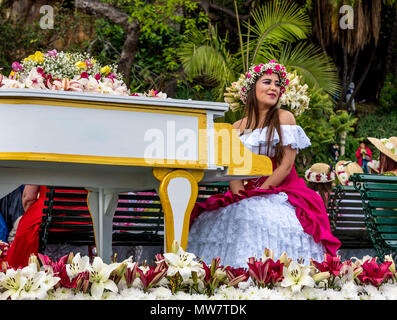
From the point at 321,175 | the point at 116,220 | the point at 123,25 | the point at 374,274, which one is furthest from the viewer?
the point at 123,25

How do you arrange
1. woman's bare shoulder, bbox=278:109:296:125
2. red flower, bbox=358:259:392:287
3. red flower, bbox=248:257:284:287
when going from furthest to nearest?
woman's bare shoulder, bbox=278:109:296:125
red flower, bbox=358:259:392:287
red flower, bbox=248:257:284:287

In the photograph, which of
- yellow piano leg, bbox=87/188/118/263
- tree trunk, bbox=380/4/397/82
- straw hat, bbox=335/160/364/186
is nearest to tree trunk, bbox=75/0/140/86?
straw hat, bbox=335/160/364/186

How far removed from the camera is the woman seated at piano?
4047mm

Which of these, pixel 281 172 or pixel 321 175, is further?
pixel 321 175

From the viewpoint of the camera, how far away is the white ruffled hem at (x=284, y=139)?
4.48 metres

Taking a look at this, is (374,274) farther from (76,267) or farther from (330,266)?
(76,267)

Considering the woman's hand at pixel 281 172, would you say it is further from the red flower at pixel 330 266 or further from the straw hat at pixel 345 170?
the straw hat at pixel 345 170

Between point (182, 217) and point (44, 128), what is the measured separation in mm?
898

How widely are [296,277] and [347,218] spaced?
260cm

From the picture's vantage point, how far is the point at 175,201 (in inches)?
134

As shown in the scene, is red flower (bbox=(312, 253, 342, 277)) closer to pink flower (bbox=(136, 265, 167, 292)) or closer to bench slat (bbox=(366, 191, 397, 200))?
pink flower (bbox=(136, 265, 167, 292))

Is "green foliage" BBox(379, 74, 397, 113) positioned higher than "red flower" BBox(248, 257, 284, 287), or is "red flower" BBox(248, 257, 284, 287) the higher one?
"green foliage" BBox(379, 74, 397, 113)

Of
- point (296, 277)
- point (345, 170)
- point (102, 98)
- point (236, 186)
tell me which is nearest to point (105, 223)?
point (236, 186)
